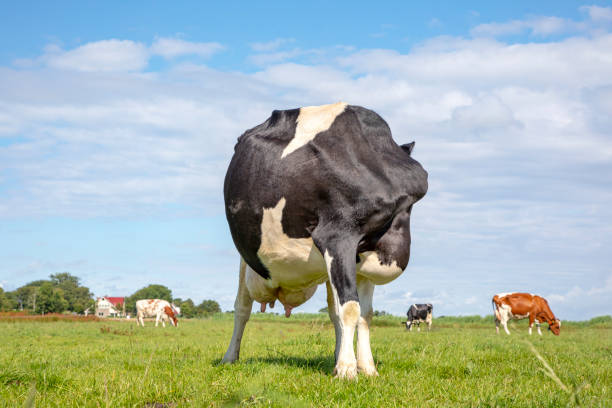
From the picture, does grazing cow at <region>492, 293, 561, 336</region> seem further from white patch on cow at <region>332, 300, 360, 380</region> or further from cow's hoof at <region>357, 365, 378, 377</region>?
white patch on cow at <region>332, 300, 360, 380</region>

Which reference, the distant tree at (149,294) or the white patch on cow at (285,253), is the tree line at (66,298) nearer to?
the distant tree at (149,294)

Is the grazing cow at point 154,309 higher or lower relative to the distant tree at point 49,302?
lower

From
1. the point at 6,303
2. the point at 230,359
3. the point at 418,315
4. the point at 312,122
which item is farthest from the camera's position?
the point at 6,303

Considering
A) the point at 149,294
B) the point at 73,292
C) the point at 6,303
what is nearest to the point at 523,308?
the point at 149,294

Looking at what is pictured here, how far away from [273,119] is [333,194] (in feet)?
5.00

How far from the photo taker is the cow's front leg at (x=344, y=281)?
206 inches

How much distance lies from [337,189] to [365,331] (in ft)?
5.53

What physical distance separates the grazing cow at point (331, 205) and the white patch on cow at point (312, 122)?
0.04 ft

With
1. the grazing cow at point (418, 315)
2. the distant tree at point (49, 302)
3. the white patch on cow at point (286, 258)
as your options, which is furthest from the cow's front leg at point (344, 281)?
the distant tree at point (49, 302)

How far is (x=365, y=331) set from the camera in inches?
238

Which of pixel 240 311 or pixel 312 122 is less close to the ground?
pixel 312 122

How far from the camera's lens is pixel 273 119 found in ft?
21.3

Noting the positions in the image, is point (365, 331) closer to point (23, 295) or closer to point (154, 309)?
point (154, 309)

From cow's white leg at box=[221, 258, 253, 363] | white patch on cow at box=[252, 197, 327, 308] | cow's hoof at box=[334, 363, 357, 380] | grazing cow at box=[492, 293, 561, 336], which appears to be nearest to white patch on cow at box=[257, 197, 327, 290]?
white patch on cow at box=[252, 197, 327, 308]
